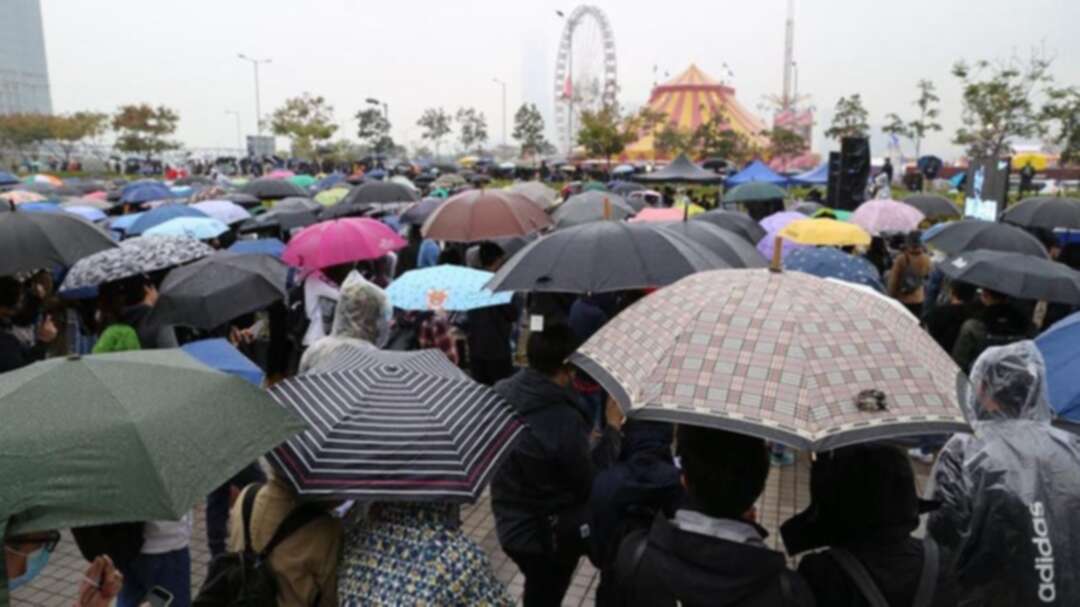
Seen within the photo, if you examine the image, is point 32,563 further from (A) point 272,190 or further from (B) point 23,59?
(B) point 23,59

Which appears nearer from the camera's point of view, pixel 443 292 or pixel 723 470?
pixel 723 470

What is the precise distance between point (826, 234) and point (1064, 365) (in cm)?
445

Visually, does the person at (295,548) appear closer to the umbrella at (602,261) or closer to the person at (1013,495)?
the umbrella at (602,261)

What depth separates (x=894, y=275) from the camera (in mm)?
7129

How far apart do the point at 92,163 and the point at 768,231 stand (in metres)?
57.1

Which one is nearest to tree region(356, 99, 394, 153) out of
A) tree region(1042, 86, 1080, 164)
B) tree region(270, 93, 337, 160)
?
Answer: tree region(270, 93, 337, 160)

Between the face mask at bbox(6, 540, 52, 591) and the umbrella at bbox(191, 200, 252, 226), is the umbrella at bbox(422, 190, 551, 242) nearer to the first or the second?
the face mask at bbox(6, 540, 52, 591)

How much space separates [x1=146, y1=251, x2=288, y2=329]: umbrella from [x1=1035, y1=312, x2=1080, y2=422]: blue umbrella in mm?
4237

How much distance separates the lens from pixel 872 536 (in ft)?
6.40

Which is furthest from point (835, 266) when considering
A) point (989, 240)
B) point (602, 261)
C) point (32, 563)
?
point (32, 563)

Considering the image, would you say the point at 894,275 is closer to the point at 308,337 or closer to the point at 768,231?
the point at 768,231

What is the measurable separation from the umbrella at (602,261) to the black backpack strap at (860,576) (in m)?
1.66

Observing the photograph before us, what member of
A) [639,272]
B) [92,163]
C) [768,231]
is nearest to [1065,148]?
[768,231]

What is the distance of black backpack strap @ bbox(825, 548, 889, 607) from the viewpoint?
1.84 m
